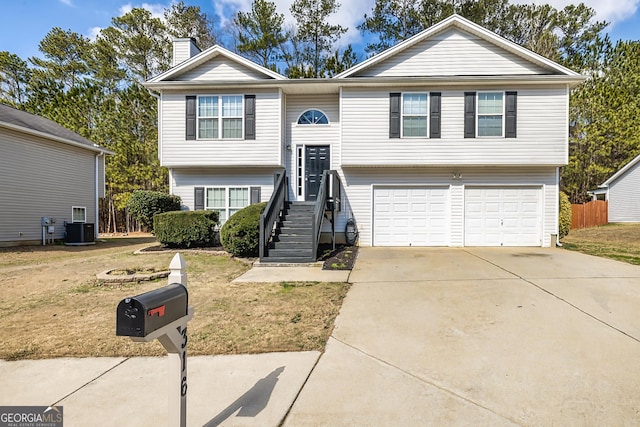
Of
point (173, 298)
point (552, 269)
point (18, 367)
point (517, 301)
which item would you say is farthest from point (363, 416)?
point (552, 269)

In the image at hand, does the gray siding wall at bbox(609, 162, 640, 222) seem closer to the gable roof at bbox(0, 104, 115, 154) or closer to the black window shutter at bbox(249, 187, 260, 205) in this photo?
the black window shutter at bbox(249, 187, 260, 205)

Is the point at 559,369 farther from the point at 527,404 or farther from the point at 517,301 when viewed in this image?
the point at 517,301

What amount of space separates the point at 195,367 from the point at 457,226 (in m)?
10.3

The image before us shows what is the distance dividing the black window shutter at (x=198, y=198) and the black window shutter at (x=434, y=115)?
8.00 metres

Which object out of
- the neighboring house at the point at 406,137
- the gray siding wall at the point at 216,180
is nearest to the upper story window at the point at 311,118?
the neighboring house at the point at 406,137

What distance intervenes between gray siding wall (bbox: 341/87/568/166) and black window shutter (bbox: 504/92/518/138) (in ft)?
0.41

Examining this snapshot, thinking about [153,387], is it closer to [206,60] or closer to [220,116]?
[220,116]

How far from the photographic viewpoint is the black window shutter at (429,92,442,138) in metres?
11.5

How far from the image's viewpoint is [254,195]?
12367 mm

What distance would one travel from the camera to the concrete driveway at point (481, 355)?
2656 millimetres

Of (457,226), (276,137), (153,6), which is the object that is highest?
(153,6)

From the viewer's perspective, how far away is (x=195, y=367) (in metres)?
3.37

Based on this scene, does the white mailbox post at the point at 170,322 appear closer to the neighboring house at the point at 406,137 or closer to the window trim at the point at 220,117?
the neighboring house at the point at 406,137

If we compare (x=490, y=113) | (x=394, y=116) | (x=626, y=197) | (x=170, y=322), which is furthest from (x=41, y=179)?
(x=626, y=197)
